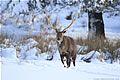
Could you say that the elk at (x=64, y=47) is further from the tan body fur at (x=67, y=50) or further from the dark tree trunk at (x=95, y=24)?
the dark tree trunk at (x=95, y=24)

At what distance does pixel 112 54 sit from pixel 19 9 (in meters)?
4.53

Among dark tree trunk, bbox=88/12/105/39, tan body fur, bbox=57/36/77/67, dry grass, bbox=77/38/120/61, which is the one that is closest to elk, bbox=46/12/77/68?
tan body fur, bbox=57/36/77/67

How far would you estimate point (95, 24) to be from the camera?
16.4 feet

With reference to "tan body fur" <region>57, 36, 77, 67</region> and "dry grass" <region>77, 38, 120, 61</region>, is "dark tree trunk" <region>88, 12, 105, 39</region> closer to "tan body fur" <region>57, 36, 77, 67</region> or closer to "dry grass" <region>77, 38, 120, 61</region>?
"dry grass" <region>77, 38, 120, 61</region>

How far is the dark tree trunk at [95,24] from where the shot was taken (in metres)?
4.94

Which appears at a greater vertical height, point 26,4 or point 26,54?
point 26,4

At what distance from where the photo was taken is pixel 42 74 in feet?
6.20

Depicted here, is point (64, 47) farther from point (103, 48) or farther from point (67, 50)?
point (103, 48)

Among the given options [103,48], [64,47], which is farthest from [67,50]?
[103,48]

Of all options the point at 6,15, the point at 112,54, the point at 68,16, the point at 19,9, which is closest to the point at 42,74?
the point at 112,54

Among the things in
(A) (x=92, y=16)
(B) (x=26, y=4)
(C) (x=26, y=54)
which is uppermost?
(B) (x=26, y=4)

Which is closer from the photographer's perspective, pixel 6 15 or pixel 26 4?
pixel 26 4

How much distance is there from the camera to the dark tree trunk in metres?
4.94

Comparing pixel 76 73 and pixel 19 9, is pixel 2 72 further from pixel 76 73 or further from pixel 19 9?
pixel 19 9
